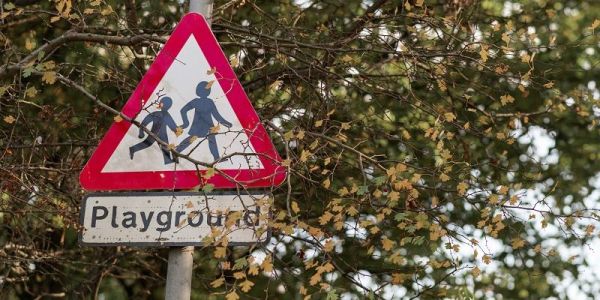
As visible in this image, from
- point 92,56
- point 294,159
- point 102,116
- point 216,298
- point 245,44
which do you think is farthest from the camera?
point 216,298

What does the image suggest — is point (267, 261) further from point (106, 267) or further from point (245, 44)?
point (106, 267)

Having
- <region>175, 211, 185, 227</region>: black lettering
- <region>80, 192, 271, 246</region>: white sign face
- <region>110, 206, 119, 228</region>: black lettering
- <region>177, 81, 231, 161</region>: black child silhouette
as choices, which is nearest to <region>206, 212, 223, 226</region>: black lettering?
<region>80, 192, 271, 246</region>: white sign face

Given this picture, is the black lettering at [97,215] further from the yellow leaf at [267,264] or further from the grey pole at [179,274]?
the yellow leaf at [267,264]

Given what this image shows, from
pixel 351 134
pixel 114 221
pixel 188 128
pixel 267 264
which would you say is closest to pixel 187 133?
pixel 188 128

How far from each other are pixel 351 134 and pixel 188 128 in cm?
345

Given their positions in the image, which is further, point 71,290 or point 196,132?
point 71,290

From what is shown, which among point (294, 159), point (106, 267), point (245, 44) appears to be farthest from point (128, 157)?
point (106, 267)

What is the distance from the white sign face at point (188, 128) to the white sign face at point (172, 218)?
115 mm

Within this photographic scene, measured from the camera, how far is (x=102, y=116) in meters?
6.10

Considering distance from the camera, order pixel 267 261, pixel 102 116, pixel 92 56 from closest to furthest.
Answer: pixel 267 261 → pixel 102 116 → pixel 92 56

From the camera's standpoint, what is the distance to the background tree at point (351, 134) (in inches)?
178

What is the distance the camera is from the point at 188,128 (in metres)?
3.46

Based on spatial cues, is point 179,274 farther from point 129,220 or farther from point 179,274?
point 129,220

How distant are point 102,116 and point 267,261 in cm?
301
